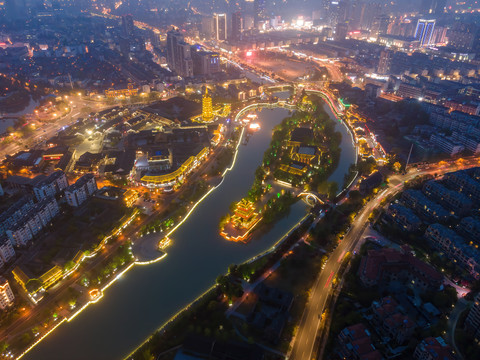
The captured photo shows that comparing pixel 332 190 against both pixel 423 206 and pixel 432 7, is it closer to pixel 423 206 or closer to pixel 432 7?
pixel 423 206

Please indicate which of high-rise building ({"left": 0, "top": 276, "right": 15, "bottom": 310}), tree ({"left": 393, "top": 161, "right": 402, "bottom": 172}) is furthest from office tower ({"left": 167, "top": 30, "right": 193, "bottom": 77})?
high-rise building ({"left": 0, "top": 276, "right": 15, "bottom": 310})

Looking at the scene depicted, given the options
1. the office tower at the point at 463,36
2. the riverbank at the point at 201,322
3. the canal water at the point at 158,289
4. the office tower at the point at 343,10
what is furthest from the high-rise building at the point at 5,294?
the office tower at the point at 343,10

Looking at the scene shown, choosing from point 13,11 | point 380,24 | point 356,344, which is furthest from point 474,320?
point 13,11

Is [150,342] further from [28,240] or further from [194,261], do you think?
[28,240]

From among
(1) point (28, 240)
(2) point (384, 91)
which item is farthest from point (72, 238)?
(2) point (384, 91)

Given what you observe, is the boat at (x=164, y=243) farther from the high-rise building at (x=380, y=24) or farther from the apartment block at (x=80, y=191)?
the high-rise building at (x=380, y=24)
